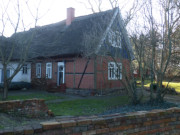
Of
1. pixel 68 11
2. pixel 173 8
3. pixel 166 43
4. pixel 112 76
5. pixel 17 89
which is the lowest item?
pixel 17 89

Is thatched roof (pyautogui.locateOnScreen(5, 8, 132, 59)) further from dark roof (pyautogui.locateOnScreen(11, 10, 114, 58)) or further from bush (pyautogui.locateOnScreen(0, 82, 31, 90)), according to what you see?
bush (pyautogui.locateOnScreen(0, 82, 31, 90))

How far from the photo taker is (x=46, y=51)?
18453 mm

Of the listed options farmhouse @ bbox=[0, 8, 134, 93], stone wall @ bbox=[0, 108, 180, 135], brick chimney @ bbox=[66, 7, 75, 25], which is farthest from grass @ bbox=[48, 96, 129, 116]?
brick chimney @ bbox=[66, 7, 75, 25]

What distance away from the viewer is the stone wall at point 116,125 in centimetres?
318

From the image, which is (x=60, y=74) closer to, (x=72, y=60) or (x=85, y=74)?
(x=72, y=60)

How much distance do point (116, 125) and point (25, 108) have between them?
178 inches

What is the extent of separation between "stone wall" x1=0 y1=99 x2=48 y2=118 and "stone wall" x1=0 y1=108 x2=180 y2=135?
3899 millimetres

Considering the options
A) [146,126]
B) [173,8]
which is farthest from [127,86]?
[146,126]

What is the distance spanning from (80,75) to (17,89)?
23.1 feet

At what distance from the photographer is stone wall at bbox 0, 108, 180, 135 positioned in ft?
10.4

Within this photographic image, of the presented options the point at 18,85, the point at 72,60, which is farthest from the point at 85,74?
the point at 18,85

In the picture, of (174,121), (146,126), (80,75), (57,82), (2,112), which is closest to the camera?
(146,126)

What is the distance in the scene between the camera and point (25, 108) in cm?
718

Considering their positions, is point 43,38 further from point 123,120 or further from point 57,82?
point 123,120
